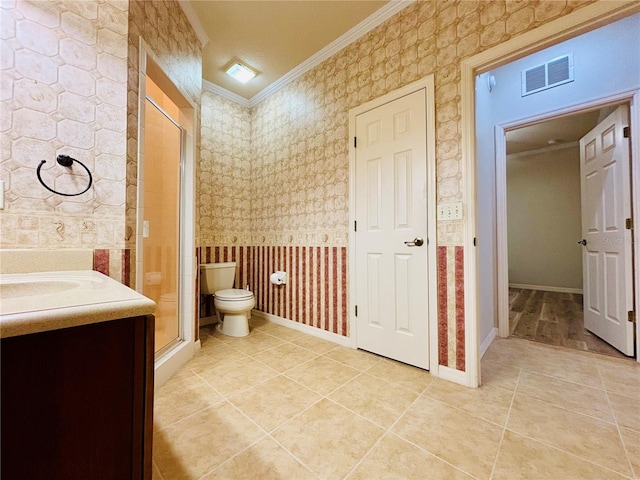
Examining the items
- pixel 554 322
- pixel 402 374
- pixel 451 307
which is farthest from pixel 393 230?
pixel 554 322

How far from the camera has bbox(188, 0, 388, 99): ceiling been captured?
198cm

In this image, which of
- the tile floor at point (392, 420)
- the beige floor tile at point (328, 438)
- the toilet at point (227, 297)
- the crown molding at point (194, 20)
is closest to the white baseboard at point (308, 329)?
the tile floor at point (392, 420)

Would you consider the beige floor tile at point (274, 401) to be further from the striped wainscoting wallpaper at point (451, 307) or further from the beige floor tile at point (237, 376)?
the striped wainscoting wallpaper at point (451, 307)

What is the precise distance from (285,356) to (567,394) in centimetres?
178

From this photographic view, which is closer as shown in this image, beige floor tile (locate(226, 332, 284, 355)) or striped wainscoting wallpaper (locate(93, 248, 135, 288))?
striped wainscoting wallpaper (locate(93, 248, 135, 288))

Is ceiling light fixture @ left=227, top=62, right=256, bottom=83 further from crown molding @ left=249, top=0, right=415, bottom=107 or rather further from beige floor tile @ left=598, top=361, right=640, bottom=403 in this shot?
beige floor tile @ left=598, top=361, right=640, bottom=403

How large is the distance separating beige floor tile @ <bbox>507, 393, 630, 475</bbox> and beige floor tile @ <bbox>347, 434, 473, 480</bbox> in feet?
1.56

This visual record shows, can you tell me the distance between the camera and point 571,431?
47.6 inches

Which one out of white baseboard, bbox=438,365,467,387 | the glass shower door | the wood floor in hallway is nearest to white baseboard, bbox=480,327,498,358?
the wood floor in hallway

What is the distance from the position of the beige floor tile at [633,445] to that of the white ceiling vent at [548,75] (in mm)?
2613

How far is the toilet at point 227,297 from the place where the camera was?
243 centimetres

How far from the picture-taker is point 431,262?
1.77 m

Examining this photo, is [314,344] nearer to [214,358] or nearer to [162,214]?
[214,358]

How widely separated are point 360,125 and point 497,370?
6.87 ft
